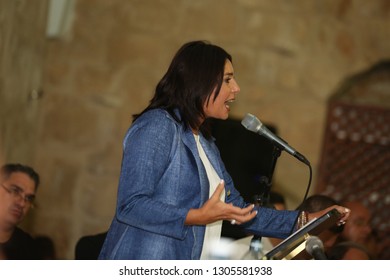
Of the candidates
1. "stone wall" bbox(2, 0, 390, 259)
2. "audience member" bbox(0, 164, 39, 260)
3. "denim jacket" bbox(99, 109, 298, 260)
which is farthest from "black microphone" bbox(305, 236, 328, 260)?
"stone wall" bbox(2, 0, 390, 259)

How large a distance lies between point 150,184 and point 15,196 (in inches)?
38.5

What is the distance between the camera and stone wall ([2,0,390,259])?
17.6ft

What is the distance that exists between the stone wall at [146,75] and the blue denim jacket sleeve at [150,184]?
9.43ft

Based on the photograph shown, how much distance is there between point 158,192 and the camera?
8.13ft

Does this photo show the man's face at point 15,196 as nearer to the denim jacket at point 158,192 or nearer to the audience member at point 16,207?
the audience member at point 16,207

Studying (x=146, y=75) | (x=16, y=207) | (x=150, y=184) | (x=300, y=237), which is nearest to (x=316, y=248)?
(x=300, y=237)

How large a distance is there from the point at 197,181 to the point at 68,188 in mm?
3006

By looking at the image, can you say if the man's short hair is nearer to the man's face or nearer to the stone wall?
the man's face

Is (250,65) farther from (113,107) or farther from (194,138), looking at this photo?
(194,138)

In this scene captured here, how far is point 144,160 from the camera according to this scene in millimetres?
2402

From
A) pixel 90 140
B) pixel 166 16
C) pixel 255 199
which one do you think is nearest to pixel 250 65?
pixel 166 16

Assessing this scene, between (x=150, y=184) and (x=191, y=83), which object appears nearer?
(x=150, y=184)

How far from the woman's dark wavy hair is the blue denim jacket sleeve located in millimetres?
92

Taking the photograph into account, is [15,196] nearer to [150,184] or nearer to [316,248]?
[150,184]
